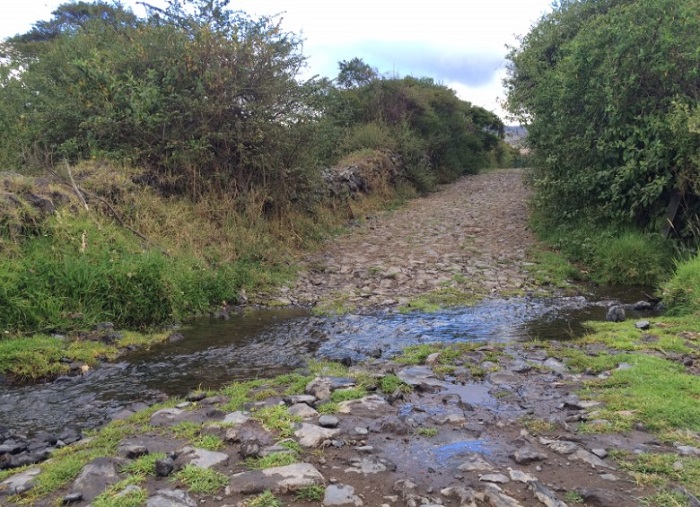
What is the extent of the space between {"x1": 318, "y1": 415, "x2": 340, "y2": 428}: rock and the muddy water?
1.84 meters

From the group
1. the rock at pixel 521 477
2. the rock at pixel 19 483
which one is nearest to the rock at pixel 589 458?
the rock at pixel 521 477

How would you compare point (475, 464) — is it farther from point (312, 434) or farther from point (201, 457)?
point (201, 457)

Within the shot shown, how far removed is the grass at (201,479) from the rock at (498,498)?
1513mm

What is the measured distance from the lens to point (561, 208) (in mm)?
12852

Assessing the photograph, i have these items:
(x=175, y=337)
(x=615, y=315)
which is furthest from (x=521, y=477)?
(x=175, y=337)

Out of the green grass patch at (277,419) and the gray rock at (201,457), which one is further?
the green grass patch at (277,419)

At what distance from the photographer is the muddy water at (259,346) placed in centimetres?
496

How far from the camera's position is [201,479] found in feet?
10.0

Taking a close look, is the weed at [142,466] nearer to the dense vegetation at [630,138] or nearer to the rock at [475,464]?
the rock at [475,464]

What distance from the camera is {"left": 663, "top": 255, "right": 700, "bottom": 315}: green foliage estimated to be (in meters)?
7.09

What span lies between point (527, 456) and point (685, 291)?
5.54 meters

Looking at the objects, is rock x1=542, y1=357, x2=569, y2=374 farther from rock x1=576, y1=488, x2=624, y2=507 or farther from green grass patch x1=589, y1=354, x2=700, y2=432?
rock x1=576, y1=488, x2=624, y2=507

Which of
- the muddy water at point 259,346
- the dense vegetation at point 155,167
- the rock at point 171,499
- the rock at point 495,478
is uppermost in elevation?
the dense vegetation at point 155,167

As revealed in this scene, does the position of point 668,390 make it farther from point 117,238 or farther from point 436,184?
point 436,184
